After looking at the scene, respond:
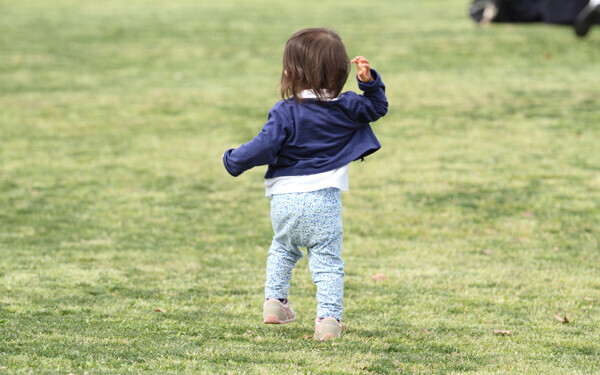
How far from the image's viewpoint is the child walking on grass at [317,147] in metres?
3.92

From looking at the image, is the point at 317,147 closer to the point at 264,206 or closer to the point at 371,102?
the point at 371,102

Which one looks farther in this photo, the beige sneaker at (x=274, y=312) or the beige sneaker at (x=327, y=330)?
the beige sneaker at (x=274, y=312)

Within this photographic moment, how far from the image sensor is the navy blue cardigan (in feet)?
12.9

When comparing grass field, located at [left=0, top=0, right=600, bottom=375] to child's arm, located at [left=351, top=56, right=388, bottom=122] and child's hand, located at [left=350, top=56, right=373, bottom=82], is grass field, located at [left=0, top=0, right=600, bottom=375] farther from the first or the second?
child's hand, located at [left=350, top=56, right=373, bottom=82]

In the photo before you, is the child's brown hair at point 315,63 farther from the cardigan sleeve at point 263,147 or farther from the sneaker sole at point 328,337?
the sneaker sole at point 328,337

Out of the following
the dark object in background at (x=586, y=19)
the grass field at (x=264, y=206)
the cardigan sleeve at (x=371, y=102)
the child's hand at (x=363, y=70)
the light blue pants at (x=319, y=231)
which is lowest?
the grass field at (x=264, y=206)

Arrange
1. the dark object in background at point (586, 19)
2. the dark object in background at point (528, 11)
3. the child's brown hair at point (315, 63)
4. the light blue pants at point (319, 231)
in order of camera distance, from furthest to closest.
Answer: the dark object in background at point (528, 11) < the dark object in background at point (586, 19) < the light blue pants at point (319, 231) < the child's brown hair at point (315, 63)

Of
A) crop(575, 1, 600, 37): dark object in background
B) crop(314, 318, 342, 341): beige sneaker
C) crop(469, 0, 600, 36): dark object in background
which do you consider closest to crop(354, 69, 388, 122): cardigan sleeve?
crop(314, 318, 342, 341): beige sneaker

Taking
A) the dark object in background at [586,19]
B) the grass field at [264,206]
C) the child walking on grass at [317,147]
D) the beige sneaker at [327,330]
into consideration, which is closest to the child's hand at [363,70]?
the child walking on grass at [317,147]

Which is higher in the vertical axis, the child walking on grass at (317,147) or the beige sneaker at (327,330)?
the child walking on grass at (317,147)

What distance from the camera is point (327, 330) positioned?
4.05m

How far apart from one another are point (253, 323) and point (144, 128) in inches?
314

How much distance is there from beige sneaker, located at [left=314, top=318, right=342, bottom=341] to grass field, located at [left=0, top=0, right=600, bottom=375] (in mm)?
70

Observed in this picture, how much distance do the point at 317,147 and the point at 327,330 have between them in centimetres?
92
